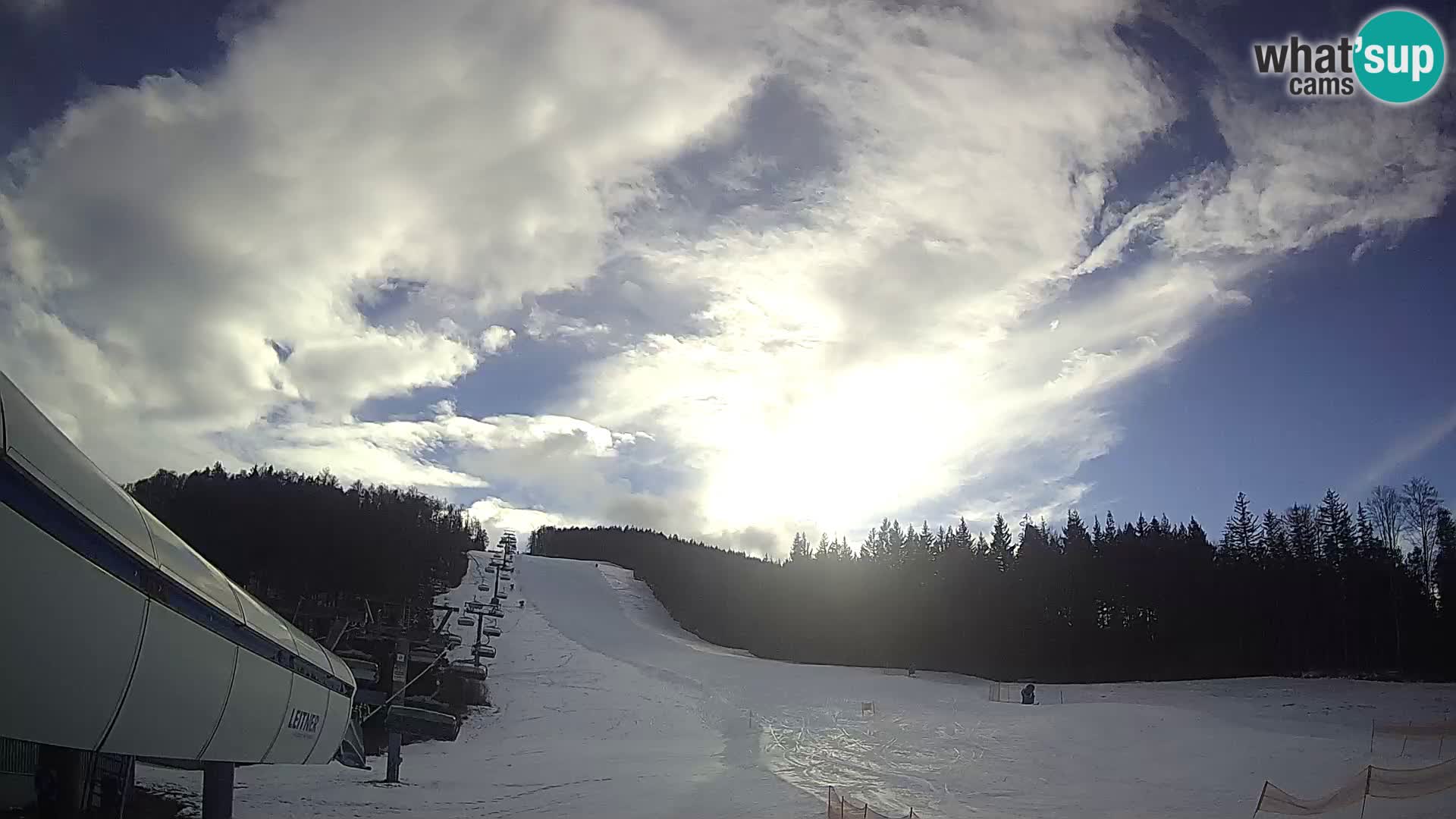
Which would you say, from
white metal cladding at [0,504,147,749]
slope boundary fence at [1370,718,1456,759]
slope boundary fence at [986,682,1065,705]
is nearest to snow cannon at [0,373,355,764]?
white metal cladding at [0,504,147,749]

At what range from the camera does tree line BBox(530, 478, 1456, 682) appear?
53.1m

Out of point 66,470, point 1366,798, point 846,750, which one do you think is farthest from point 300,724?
point 846,750

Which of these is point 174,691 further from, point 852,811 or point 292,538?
point 292,538

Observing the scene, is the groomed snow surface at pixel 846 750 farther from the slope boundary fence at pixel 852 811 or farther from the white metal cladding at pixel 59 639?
the white metal cladding at pixel 59 639

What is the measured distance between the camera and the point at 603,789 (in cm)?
2098

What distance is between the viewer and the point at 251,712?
30.5 feet

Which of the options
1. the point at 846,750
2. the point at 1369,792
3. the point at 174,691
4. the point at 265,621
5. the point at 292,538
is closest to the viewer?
the point at 174,691

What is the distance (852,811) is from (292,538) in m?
49.0

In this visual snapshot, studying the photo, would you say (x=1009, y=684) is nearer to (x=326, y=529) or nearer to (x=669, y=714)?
(x=669, y=714)

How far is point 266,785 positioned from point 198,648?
12317 mm

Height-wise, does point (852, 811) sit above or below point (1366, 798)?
below

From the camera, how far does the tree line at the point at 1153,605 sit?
5312 centimetres

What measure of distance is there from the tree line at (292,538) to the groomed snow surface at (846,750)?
11.0 m

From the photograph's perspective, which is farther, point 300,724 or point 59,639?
point 300,724
